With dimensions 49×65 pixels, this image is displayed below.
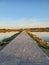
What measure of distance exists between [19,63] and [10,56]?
3.65 feet

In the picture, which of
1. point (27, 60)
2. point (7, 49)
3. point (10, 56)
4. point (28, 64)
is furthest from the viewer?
point (7, 49)

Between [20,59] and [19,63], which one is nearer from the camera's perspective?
[19,63]

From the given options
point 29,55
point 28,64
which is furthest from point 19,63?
point 29,55

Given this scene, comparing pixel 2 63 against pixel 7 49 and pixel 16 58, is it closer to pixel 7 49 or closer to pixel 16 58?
pixel 16 58

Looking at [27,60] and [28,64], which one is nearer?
[28,64]

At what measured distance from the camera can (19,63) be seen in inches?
296

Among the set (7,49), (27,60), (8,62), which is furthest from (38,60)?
(7,49)

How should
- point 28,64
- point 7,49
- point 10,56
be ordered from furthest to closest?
point 7,49 < point 10,56 < point 28,64

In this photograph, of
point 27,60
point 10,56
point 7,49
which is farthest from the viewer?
point 7,49

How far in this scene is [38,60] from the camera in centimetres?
802

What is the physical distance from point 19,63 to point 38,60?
0.69m

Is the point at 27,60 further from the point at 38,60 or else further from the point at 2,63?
the point at 2,63

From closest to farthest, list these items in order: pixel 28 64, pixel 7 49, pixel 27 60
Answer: pixel 28 64 < pixel 27 60 < pixel 7 49

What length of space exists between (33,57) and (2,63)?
1.21m
